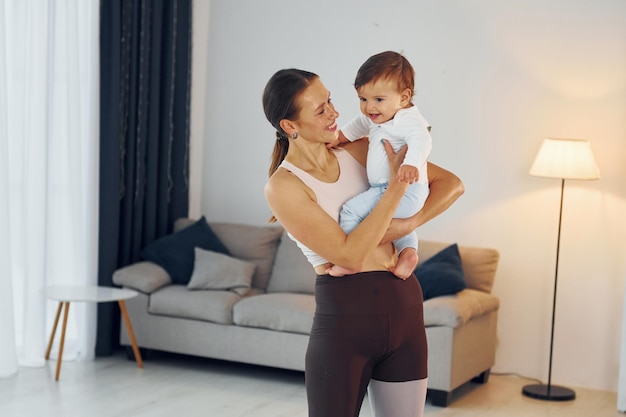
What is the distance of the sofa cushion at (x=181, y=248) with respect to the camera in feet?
18.2

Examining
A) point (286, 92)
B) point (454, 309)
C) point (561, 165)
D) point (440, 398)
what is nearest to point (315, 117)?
point (286, 92)

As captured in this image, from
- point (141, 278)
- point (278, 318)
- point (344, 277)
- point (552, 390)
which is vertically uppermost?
point (344, 277)

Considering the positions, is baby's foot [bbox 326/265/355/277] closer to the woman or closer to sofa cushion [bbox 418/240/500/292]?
the woman

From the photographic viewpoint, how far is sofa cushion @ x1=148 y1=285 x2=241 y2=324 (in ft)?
16.9

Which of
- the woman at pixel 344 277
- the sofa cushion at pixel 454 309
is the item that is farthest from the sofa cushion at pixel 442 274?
the woman at pixel 344 277

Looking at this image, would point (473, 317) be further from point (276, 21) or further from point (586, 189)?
point (276, 21)

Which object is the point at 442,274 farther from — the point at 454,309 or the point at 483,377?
the point at 483,377

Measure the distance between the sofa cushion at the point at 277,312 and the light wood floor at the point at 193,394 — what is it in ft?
1.06

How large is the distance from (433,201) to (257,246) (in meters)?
3.57

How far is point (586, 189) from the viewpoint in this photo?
5.29m

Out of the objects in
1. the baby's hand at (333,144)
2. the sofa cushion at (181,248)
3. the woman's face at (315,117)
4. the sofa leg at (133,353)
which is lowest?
the sofa leg at (133,353)

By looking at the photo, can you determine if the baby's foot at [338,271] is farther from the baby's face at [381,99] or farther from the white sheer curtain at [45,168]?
the white sheer curtain at [45,168]

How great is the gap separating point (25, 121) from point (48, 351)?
1309 mm

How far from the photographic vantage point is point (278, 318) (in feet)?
16.5
